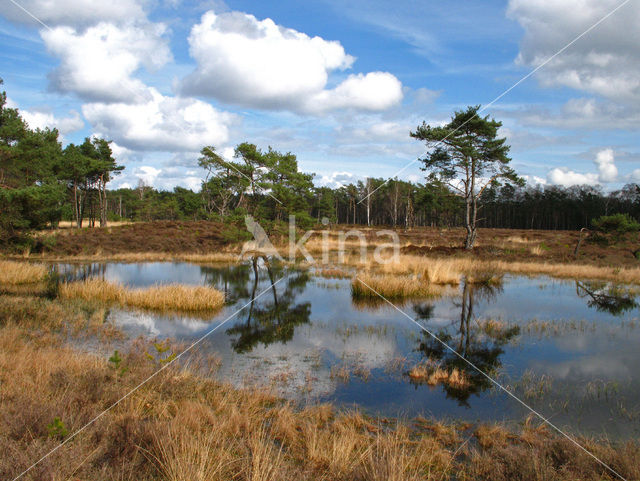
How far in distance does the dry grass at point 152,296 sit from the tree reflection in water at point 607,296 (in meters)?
13.6

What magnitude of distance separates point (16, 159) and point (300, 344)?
711 inches

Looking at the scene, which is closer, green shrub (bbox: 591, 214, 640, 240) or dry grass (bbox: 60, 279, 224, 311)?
dry grass (bbox: 60, 279, 224, 311)

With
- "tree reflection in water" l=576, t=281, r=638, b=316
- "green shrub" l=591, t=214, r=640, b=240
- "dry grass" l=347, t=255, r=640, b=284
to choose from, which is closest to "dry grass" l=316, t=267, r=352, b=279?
"dry grass" l=347, t=255, r=640, b=284

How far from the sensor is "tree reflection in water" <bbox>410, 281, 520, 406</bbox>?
7591 mm

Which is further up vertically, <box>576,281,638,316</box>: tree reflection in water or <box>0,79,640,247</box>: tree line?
<box>0,79,640,247</box>: tree line

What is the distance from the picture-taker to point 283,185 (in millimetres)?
29656

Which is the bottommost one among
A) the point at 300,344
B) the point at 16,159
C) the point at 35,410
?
the point at 300,344

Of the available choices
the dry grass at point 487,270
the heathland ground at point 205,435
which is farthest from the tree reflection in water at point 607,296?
the heathland ground at point 205,435

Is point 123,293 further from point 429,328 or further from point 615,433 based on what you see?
point 615,433

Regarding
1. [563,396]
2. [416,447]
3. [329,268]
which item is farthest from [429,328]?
[329,268]

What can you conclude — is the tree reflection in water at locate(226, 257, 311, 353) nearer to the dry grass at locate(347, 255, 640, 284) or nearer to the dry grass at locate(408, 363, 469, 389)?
the dry grass at locate(408, 363, 469, 389)

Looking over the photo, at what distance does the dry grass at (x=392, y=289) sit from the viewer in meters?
16.2

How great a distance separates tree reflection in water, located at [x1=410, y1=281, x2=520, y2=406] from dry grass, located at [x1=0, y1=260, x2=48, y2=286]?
1490 centimetres

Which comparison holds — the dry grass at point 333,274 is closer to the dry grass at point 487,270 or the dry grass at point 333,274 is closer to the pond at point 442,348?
the dry grass at point 487,270
